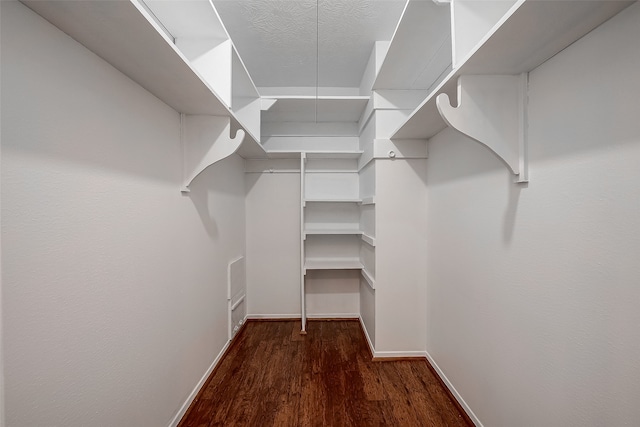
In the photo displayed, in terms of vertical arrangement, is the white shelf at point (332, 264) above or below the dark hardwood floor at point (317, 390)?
above

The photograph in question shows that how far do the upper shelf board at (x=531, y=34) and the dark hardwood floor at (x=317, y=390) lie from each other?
74.7 inches

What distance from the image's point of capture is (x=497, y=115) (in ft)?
3.83


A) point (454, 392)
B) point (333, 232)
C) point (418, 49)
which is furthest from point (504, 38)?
point (333, 232)

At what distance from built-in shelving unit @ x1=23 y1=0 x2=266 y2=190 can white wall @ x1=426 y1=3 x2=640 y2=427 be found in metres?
1.38

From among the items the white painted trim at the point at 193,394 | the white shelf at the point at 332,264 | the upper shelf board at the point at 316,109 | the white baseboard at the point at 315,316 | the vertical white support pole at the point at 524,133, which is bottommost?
the white baseboard at the point at 315,316

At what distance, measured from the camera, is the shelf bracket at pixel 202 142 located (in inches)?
63.9

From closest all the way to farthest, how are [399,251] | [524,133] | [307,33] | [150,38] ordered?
1. [150,38]
2. [524,133]
3. [307,33]
4. [399,251]

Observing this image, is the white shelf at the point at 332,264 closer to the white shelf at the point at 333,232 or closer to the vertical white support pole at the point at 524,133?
the white shelf at the point at 333,232

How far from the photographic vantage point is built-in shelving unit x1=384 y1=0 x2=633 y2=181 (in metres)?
0.79

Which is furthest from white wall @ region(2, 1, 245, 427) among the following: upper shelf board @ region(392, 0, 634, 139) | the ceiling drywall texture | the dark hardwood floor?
upper shelf board @ region(392, 0, 634, 139)

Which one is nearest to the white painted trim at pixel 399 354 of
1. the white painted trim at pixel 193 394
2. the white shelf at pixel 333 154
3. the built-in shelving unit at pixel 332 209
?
the built-in shelving unit at pixel 332 209

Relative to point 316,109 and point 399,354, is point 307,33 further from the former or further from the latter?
point 399,354

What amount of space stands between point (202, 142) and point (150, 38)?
2.61 ft

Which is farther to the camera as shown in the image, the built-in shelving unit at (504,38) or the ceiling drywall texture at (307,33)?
the ceiling drywall texture at (307,33)
